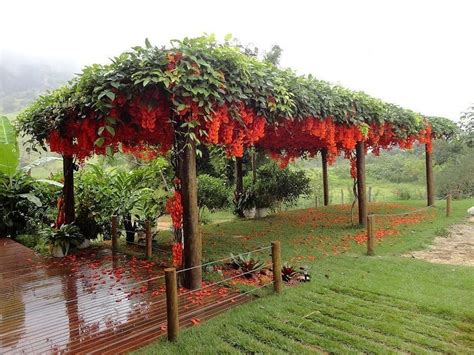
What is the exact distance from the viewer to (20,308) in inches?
183

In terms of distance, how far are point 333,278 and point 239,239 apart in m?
3.54

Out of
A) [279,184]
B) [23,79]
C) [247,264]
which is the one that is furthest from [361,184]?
[23,79]

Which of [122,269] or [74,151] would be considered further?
[74,151]

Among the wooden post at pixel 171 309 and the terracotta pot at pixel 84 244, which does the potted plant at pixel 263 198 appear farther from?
the wooden post at pixel 171 309

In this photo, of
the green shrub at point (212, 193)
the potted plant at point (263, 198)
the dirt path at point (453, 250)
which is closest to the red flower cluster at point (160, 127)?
the dirt path at point (453, 250)

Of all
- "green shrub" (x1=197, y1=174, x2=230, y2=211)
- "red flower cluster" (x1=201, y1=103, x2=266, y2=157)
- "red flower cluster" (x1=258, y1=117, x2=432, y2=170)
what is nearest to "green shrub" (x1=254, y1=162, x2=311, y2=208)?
"red flower cluster" (x1=258, y1=117, x2=432, y2=170)

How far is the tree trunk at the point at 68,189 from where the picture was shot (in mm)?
7750

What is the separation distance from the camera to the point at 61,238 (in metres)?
7.43

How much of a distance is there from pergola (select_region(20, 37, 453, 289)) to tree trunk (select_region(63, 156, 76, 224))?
0.70 metres

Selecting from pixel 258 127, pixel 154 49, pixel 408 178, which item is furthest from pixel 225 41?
pixel 408 178

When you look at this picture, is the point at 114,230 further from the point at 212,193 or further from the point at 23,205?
the point at 212,193

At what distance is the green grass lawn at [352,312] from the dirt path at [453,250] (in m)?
0.50

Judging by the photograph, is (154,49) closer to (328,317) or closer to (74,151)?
(74,151)

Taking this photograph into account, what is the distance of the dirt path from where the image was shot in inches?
266
